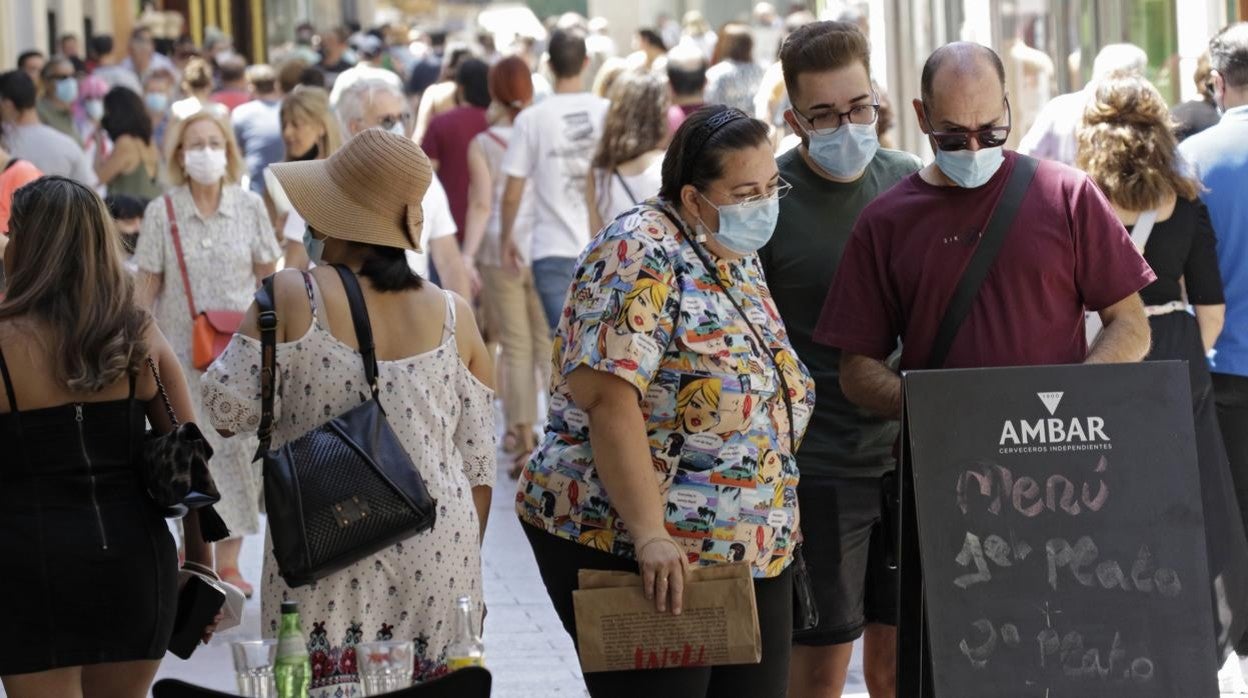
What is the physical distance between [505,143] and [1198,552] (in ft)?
23.7

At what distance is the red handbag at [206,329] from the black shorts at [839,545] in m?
3.50

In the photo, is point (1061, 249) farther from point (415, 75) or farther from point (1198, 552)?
point (415, 75)

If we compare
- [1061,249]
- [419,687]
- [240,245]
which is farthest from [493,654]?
[419,687]

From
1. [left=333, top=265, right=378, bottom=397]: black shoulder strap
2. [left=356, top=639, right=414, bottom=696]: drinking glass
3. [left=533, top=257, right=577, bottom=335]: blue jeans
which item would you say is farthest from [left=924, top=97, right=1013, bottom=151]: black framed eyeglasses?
[left=533, top=257, right=577, bottom=335]: blue jeans

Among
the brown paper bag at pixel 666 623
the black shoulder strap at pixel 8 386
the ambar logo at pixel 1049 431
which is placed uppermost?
the black shoulder strap at pixel 8 386

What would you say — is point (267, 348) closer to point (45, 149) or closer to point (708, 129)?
point (708, 129)

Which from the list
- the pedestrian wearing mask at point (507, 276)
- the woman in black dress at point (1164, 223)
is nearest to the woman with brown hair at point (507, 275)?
the pedestrian wearing mask at point (507, 276)

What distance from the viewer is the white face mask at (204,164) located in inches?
325

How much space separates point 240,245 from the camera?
827cm

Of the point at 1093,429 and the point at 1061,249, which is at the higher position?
the point at 1061,249

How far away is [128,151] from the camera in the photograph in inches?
522

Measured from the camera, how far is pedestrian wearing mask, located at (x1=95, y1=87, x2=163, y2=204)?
43.4 ft

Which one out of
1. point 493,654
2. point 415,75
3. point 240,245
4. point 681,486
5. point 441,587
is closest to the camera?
point 681,486

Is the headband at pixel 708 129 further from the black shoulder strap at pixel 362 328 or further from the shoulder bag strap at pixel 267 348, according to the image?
the shoulder bag strap at pixel 267 348
